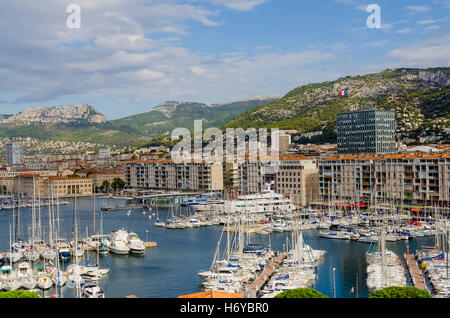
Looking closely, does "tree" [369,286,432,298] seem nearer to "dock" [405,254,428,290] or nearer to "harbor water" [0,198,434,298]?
"harbor water" [0,198,434,298]

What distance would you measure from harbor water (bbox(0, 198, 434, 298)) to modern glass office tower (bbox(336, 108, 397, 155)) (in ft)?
68.2

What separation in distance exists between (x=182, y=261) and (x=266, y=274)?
12.3 feet

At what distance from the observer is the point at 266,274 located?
14891mm

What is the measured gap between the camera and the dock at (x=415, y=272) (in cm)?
1345

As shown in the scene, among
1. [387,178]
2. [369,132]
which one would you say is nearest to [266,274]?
[387,178]

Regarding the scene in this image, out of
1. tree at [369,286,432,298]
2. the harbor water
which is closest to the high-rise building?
the harbor water

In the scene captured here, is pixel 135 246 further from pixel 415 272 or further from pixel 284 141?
pixel 284 141

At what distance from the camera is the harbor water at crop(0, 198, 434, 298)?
1402 centimetres

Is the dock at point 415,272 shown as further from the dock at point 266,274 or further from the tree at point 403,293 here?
the tree at point 403,293

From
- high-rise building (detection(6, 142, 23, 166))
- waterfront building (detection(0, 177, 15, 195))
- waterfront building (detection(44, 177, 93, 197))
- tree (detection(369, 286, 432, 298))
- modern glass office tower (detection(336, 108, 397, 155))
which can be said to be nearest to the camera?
tree (detection(369, 286, 432, 298))

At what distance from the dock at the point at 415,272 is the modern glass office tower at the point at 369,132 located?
2618 cm

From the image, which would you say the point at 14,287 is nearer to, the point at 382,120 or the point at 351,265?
the point at 351,265

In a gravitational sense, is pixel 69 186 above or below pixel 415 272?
above

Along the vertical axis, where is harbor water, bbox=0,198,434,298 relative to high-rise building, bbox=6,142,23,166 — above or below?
below
